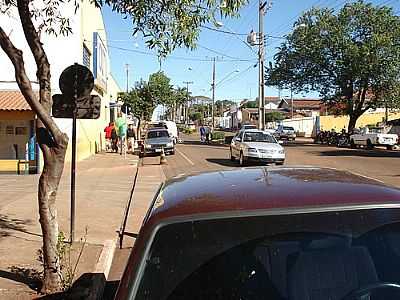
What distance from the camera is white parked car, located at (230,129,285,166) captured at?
76.2 feet

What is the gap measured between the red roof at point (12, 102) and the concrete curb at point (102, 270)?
1276 cm

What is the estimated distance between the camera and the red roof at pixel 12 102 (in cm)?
2031

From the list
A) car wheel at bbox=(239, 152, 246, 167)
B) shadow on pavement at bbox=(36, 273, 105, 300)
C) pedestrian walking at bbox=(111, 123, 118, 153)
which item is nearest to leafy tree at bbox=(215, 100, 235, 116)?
pedestrian walking at bbox=(111, 123, 118, 153)

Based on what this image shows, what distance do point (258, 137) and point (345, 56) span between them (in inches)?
896

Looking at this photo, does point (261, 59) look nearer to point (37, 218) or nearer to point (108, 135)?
point (108, 135)

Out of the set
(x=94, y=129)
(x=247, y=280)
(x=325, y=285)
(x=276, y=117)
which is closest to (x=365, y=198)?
(x=325, y=285)

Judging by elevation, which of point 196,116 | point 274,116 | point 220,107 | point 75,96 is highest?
point 220,107

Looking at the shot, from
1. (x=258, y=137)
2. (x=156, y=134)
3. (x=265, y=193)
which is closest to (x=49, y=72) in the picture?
(x=265, y=193)

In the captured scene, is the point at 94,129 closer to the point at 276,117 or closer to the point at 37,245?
the point at 37,245

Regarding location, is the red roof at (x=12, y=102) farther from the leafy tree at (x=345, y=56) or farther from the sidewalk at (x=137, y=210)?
the leafy tree at (x=345, y=56)

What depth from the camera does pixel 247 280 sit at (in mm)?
2393

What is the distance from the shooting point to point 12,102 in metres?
20.7

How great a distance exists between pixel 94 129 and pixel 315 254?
30587 mm

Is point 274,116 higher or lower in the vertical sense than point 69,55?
lower
